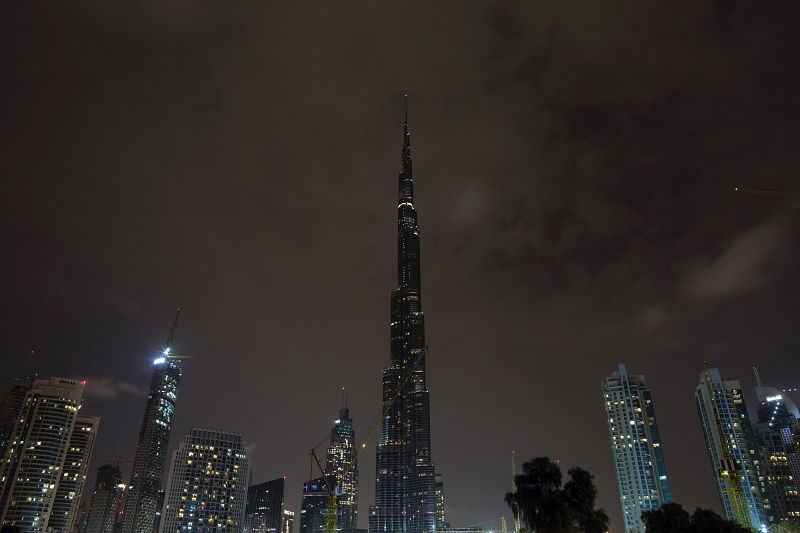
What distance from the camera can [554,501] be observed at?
5850 cm

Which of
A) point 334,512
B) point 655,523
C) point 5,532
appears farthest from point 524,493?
point 334,512

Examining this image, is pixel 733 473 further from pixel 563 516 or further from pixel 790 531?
pixel 563 516

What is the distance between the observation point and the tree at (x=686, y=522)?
177ft

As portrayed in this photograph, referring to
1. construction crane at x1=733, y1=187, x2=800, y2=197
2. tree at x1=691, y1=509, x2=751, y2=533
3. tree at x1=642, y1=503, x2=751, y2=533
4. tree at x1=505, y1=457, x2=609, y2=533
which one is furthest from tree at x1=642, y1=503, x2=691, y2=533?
construction crane at x1=733, y1=187, x2=800, y2=197

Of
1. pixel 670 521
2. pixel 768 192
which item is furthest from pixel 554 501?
pixel 768 192

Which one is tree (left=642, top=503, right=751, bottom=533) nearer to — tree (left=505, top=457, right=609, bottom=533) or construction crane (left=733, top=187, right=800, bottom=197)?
tree (left=505, top=457, right=609, bottom=533)

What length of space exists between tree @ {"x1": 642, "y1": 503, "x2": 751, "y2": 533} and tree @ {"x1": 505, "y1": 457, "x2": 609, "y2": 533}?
17.4ft

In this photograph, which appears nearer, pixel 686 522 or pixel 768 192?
pixel 686 522

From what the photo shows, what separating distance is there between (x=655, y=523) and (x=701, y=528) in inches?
204

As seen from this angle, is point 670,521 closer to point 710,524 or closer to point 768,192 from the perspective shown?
point 710,524

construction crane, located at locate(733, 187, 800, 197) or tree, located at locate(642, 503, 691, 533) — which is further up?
construction crane, located at locate(733, 187, 800, 197)

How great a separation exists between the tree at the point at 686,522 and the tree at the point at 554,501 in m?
5.30

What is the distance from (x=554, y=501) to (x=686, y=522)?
13.8m

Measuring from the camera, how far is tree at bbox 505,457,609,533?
57.9 m
